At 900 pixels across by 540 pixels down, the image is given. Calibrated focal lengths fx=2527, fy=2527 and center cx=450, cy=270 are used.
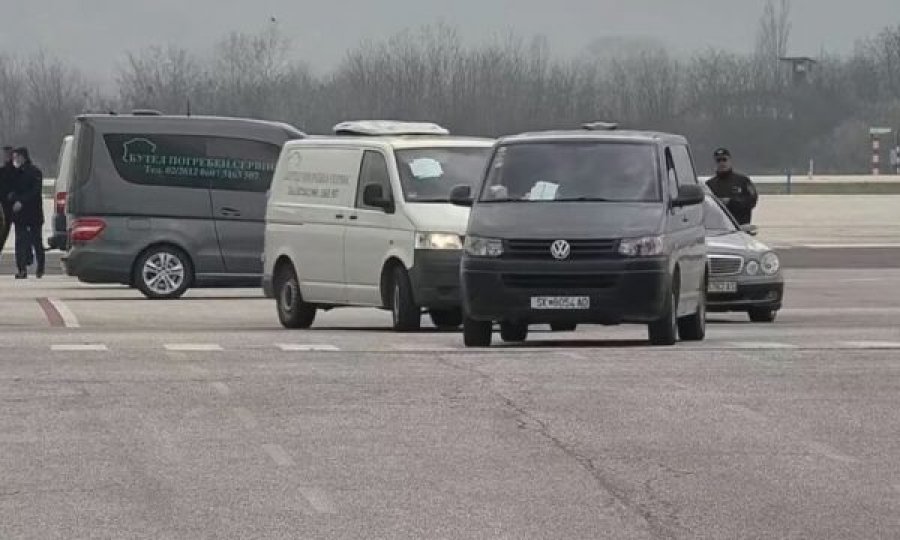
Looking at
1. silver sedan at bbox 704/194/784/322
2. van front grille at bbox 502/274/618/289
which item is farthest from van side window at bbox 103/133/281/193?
van front grille at bbox 502/274/618/289

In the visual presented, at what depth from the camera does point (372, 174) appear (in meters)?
22.7

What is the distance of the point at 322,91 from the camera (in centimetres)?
14488

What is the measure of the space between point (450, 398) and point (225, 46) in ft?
529

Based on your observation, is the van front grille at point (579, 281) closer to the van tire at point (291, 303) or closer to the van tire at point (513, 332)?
the van tire at point (513, 332)

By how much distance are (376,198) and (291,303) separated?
1840 millimetres

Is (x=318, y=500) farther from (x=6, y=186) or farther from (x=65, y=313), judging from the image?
(x=6, y=186)

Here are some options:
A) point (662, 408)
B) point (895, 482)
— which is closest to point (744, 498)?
point (895, 482)

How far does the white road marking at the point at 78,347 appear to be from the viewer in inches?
744

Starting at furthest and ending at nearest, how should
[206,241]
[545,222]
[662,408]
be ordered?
[206,241]
[545,222]
[662,408]

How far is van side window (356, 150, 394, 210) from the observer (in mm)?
22469

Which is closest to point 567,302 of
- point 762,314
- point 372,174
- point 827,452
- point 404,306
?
point 404,306

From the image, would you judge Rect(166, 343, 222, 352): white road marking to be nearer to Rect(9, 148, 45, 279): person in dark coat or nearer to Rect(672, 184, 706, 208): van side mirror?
→ Rect(672, 184, 706, 208): van side mirror

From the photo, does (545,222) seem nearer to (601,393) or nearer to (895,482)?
(601,393)

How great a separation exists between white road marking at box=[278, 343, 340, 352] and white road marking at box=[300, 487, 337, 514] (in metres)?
7.68
